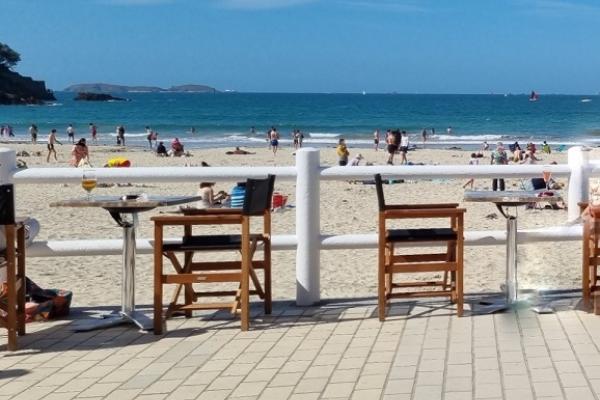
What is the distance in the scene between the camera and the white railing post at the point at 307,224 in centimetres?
648

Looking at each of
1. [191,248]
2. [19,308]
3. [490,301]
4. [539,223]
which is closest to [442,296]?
[490,301]

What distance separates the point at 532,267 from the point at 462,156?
100 feet

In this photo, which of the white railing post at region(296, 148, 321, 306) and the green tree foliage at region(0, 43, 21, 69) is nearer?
the white railing post at region(296, 148, 321, 306)

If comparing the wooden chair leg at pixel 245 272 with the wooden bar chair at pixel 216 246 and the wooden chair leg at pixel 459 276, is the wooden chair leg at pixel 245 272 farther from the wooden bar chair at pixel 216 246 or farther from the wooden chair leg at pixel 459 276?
the wooden chair leg at pixel 459 276

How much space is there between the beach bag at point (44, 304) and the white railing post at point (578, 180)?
378 cm

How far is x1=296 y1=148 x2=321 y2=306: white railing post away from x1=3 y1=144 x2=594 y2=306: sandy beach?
2.52 feet

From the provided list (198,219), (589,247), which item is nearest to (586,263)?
(589,247)

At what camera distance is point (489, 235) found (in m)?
6.68

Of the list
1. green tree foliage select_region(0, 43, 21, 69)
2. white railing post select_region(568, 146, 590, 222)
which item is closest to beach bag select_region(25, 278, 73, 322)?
white railing post select_region(568, 146, 590, 222)

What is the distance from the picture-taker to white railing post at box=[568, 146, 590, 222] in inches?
261

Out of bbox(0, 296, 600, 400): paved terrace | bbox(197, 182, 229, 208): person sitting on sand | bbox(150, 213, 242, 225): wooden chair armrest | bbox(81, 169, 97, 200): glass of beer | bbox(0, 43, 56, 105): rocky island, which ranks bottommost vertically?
bbox(0, 296, 600, 400): paved terrace

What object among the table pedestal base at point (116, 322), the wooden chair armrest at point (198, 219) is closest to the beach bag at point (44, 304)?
the table pedestal base at point (116, 322)

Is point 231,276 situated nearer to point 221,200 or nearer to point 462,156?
point 221,200

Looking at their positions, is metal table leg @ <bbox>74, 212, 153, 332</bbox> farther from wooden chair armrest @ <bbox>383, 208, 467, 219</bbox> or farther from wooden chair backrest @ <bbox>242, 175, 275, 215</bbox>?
wooden chair armrest @ <bbox>383, 208, 467, 219</bbox>
